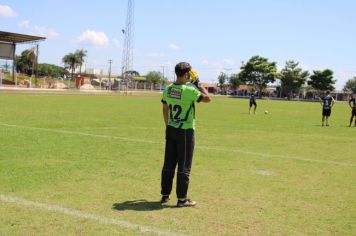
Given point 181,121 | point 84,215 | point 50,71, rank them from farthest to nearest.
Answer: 1. point 50,71
2. point 181,121
3. point 84,215

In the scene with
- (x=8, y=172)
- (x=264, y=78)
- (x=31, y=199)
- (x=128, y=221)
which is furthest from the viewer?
(x=264, y=78)

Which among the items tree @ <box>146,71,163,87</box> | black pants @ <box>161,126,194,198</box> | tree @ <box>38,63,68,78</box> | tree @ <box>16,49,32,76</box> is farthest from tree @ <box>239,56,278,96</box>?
black pants @ <box>161,126,194,198</box>

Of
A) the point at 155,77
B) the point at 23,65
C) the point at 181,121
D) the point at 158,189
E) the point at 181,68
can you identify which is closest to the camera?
the point at 181,68

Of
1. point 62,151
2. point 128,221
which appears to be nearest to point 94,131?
point 62,151

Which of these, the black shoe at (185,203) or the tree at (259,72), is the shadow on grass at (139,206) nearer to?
the black shoe at (185,203)

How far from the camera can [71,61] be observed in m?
140

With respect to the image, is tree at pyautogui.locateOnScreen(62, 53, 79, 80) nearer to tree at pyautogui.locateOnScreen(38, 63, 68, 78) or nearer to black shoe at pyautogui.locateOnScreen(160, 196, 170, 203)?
tree at pyautogui.locateOnScreen(38, 63, 68, 78)

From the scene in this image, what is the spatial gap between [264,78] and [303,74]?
9.58 m

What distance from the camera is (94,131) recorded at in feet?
50.6

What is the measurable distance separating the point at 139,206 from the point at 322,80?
363 ft

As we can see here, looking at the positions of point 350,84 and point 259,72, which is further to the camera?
point 350,84

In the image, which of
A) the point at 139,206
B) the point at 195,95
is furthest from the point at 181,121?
the point at 139,206

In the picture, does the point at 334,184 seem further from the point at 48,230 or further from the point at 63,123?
the point at 63,123

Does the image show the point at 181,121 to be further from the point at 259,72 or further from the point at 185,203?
the point at 259,72
